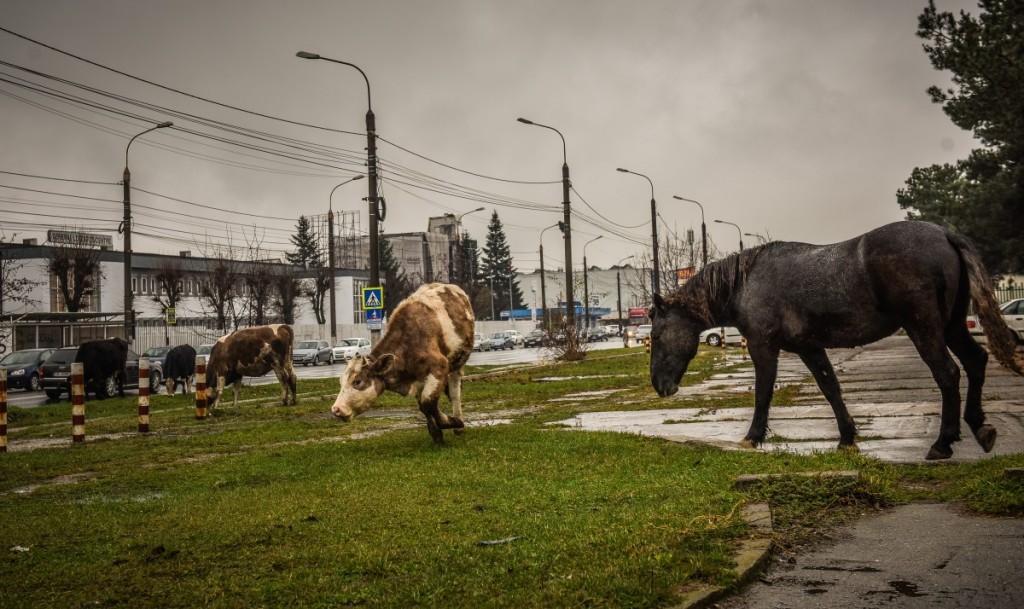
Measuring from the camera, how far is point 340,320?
9731 centimetres

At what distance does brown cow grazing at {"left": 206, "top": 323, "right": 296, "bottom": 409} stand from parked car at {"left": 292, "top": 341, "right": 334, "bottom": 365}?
36663 mm

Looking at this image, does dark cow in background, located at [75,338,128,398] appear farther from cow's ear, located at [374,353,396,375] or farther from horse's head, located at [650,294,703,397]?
horse's head, located at [650,294,703,397]

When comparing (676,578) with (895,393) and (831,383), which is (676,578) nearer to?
(831,383)

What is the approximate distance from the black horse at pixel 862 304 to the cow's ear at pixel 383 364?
3.33m

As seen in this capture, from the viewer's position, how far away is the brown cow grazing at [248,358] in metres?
21.4

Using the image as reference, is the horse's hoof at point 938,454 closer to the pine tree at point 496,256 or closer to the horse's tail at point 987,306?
the horse's tail at point 987,306

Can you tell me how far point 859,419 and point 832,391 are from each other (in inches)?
113

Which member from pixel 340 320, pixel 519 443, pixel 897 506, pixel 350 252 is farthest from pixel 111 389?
pixel 350 252

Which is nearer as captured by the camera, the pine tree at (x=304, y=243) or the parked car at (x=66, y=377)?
the parked car at (x=66, y=377)

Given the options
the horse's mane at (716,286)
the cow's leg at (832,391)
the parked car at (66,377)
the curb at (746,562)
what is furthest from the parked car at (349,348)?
the curb at (746,562)

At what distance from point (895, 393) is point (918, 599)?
12.4 m

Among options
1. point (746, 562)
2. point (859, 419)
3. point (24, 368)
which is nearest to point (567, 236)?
point (24, 368)

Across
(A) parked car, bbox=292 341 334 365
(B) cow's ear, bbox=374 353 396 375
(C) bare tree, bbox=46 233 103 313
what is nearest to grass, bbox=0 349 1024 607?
(B) cow's ear, bbox=374 353 396 375

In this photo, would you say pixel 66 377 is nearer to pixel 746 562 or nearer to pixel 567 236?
pixel 567 236
